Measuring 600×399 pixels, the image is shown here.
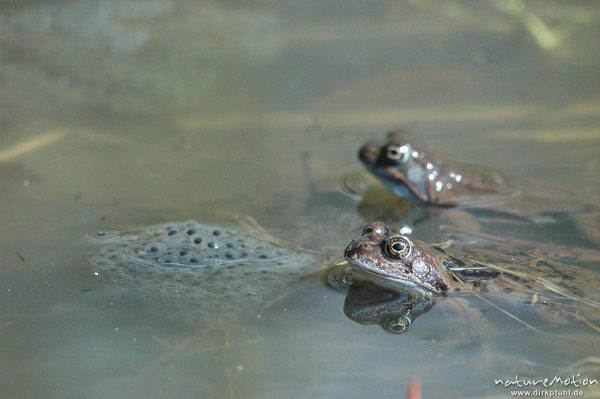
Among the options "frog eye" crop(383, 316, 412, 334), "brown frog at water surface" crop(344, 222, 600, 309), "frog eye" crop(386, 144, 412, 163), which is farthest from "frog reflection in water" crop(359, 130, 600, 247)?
"frog eye" crop(383, 316, 412, 334)

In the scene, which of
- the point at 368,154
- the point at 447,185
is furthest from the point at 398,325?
the point at 447,185

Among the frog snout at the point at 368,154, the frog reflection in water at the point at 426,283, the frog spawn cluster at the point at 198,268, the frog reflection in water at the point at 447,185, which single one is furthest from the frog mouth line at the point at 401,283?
the frog snout at the point at 368,154

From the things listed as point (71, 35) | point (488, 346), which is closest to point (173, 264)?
point (488, 346)

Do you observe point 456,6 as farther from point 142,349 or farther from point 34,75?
point 142,349

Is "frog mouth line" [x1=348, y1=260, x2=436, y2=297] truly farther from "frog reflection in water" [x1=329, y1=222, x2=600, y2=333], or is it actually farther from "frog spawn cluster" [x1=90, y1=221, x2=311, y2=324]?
"frog spawn cluster" [x1=90, y1=221, x2=311, y2=324]

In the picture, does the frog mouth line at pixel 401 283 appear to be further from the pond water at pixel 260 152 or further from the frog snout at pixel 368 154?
the frog snout at pixel 368 154

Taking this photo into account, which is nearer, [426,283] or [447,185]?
[426,283]

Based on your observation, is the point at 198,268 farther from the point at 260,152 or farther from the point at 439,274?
the point at 260,152
